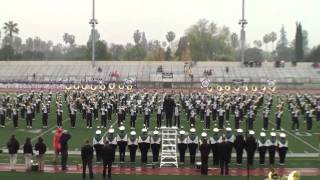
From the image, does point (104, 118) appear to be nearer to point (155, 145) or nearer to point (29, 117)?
point (29, 117)

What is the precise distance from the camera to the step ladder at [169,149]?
725 inches

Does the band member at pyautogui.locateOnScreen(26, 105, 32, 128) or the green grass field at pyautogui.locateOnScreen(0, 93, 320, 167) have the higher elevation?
the band member at pyautogui.locateOnScreen(26, 105, 32, 128)

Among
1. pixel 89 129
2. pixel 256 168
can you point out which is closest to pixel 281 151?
pixel 256 168

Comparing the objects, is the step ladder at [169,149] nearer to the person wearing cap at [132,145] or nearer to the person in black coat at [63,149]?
the person wearing cap at [132,145]

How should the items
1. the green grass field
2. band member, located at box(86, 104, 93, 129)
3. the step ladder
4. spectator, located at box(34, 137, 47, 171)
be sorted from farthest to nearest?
band member, located at box(86, 104, 93, 129) → the green grass field → the step ladder → spectator, located at box(34, 137, 47, 171)

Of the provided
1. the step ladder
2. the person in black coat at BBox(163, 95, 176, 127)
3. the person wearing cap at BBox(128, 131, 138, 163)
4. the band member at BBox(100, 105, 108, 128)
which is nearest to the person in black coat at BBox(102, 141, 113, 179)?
the person wearing cap at BBox(128, 131, 138, 163)

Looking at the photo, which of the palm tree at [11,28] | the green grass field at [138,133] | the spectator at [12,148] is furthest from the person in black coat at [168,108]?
the palm tree at [11,28]

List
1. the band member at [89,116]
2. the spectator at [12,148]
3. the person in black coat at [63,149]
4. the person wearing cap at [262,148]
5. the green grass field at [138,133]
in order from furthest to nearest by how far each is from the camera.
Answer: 1. the band member at [89,116]
2. the green grass field at [138,133]
3. the person wearing cap at [262,148]
4. the person in black coat at [63,149]
5. the spectator at [12,148]

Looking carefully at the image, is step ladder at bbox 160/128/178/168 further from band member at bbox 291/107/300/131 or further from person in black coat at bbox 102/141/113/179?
band member at bbox 291/107/300/131

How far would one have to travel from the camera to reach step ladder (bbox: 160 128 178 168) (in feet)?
60.4

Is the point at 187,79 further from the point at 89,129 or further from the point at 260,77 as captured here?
the point at 89,129

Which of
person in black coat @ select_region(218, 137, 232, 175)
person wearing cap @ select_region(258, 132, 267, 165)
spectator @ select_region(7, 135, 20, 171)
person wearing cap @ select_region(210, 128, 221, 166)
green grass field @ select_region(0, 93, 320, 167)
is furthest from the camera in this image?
green grass field @ select_region(0, 93, 320, 167)

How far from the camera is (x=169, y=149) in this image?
18625 millimetres

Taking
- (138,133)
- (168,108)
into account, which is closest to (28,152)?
(138,133)
